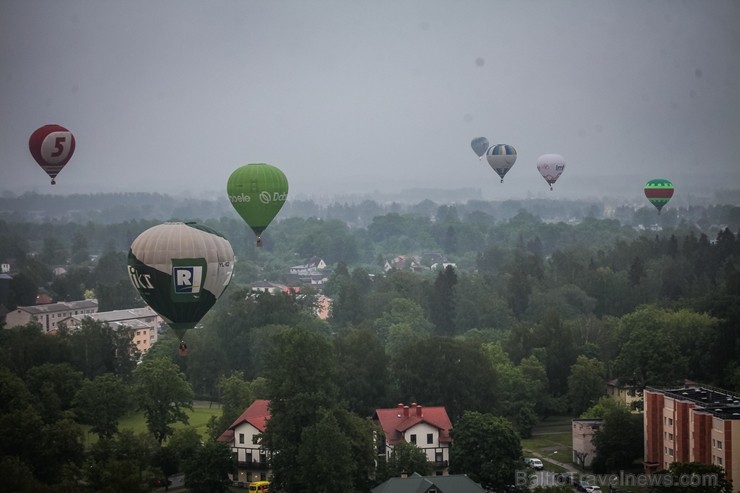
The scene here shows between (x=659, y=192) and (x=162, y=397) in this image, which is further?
(x=659, y=192)

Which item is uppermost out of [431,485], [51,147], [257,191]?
[51,147]

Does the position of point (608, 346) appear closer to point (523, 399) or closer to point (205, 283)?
point (523, 399)

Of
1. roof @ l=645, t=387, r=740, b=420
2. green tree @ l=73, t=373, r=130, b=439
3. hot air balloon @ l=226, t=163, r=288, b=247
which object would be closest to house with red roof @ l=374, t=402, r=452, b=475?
→ roof @ l=645, t=387, r=740, b=420

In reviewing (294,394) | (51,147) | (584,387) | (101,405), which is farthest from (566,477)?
(51,147)

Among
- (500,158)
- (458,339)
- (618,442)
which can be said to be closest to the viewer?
(618,442)

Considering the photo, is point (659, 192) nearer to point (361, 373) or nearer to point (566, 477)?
point (361, 373)

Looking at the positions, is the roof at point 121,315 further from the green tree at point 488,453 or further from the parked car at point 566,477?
the parked car at point 566,477

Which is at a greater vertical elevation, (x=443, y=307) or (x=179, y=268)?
(x=179, y=268)
